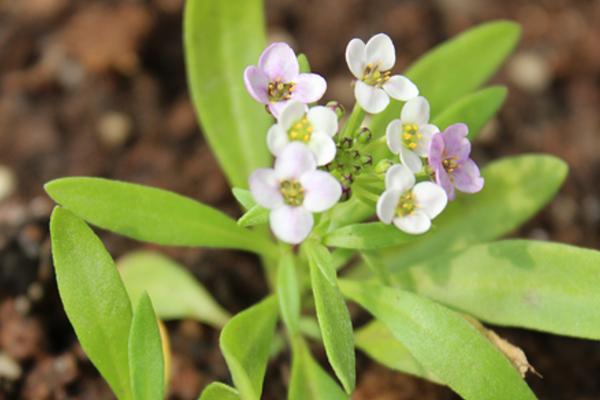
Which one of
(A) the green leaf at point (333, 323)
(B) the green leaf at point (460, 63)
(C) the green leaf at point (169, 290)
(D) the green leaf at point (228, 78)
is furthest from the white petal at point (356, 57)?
(C) the green leaf at point (169, 290)

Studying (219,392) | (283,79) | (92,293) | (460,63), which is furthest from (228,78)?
(219,392)

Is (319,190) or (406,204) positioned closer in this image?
Answer: (319,190)

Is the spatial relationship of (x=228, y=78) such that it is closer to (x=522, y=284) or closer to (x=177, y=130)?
(x=177, y=130)

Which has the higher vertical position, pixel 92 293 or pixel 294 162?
pixel 294 162

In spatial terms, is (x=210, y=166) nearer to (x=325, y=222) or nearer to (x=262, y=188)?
(x=325, y=222)

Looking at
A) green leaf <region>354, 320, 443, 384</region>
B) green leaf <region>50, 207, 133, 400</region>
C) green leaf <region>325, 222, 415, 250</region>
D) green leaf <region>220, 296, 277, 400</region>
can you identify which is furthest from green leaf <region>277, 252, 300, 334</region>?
green leaf <region>50, 207, 133, 400</region>

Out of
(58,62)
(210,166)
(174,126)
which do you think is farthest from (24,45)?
(210,166)
